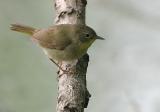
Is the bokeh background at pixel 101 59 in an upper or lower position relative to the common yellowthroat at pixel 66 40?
lower

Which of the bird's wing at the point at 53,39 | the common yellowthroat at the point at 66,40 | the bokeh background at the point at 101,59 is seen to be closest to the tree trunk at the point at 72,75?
the common yellowthroat at the point at 66,40

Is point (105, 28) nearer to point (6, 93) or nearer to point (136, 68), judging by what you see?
point (136, 68)

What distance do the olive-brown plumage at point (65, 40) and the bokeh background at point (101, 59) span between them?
24.0 inches

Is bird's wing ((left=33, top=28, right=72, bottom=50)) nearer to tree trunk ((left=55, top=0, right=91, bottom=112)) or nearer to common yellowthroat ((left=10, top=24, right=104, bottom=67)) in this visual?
common yellowthroat ((left=10, top=24, right=104, bottom=67))

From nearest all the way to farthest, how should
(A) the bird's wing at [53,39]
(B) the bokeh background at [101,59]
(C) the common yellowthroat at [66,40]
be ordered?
(C) the common yellowthroat at [66,40]
(A) the bird's wing at [53,39]
(B) the bokeh background at [101,59]

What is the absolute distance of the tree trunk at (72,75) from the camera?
4484mm

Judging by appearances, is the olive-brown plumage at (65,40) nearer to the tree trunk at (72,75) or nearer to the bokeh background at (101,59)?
the tree trunk at (72,75)

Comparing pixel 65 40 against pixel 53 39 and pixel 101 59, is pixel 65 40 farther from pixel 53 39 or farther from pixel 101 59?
pixel 101 59

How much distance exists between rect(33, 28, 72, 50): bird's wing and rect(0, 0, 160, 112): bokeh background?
64 cm

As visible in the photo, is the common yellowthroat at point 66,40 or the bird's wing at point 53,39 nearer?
the common yellowthroat at point 66,40

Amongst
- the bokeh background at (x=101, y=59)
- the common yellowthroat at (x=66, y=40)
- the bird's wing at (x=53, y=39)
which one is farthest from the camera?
the bokeh background at (x=101, y=59)

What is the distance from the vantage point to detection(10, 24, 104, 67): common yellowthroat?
5004 millimetres

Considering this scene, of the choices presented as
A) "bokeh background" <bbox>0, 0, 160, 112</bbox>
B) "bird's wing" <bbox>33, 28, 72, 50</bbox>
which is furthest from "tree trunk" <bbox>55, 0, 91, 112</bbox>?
"bokeh background" <bbox>0, 0, 160, 112</bbox>

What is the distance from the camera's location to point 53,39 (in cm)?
520
